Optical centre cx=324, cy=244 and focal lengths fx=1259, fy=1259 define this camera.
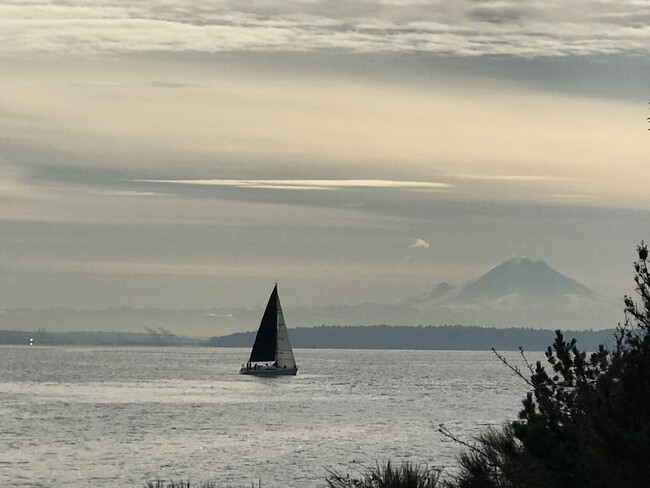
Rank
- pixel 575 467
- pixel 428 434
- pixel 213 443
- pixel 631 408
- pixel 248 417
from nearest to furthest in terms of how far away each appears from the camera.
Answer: pixel 631 408 < pixel 575 467 < pixel 213 443 < pixel 428 434 < pixel 248 417

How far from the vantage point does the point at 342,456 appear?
173ft

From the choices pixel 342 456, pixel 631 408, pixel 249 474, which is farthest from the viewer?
pixel 342 456

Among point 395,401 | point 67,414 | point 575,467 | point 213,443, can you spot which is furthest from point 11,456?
point 395,401

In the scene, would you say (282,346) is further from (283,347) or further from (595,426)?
(595,426)

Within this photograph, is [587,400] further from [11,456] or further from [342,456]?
[11,456]

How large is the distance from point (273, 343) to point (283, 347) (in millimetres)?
3606

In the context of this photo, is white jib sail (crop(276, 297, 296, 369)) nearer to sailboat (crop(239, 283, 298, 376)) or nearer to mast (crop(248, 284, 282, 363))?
sailboat (crop(239, 283, 298, 376))

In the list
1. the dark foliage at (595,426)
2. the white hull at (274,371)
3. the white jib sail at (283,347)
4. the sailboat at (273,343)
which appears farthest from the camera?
the white hull at (274,371)

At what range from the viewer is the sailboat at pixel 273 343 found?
120312 millimetres

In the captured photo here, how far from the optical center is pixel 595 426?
13.5 m

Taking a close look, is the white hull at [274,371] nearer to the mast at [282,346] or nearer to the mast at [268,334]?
the mast at [282,346]

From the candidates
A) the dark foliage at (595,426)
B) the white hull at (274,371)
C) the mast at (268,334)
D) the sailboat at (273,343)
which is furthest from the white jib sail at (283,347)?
the dark foliage at (595,426)

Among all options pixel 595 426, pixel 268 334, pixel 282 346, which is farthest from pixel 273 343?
pixel 595 426

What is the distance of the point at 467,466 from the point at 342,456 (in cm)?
3173
